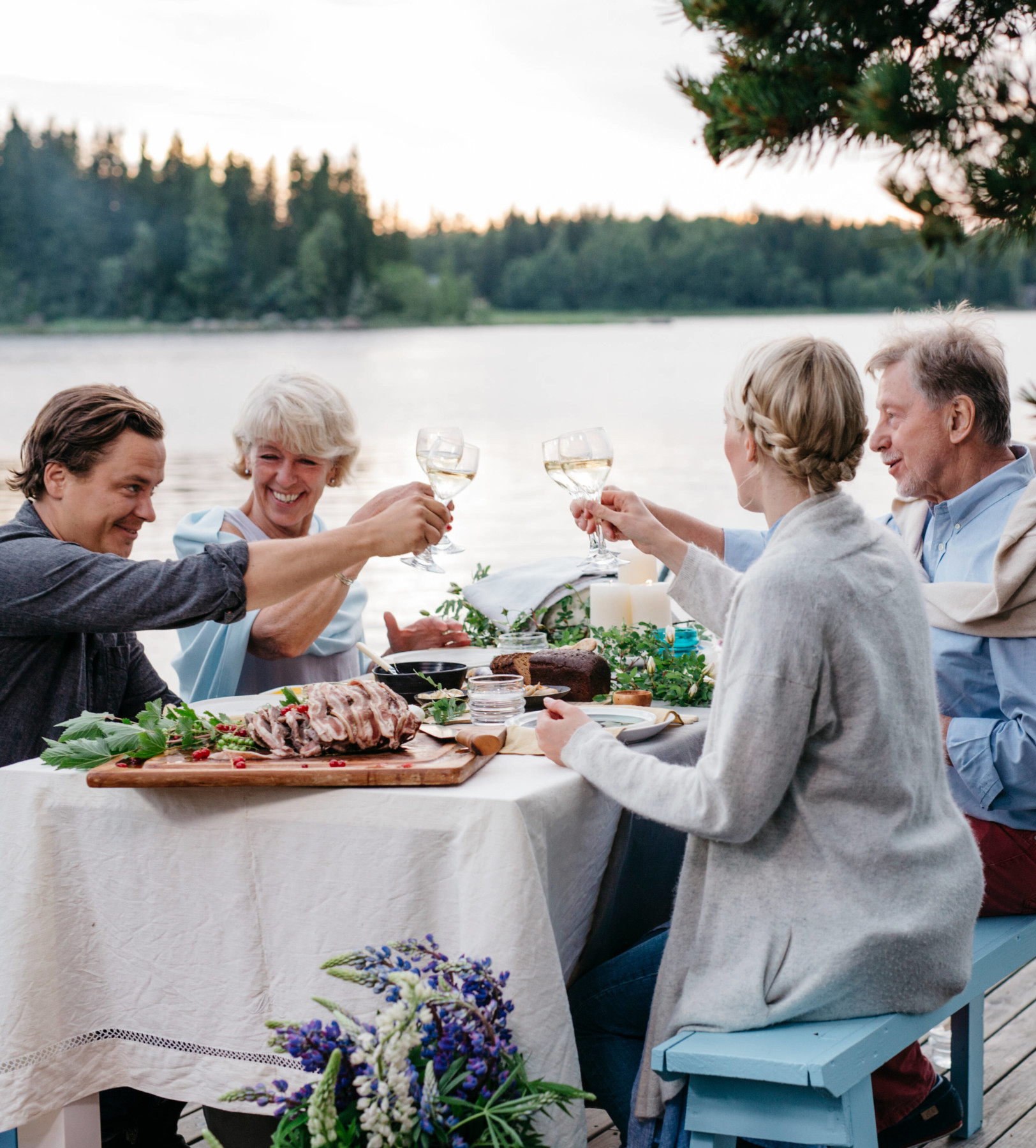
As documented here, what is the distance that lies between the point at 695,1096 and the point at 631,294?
27356mm

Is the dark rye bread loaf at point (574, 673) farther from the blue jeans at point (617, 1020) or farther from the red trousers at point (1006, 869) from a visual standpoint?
the red trousers at point (1006, 869)

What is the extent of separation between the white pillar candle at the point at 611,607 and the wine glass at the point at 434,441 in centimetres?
64

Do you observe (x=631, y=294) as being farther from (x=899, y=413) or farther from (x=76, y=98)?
(x=899, y=413)

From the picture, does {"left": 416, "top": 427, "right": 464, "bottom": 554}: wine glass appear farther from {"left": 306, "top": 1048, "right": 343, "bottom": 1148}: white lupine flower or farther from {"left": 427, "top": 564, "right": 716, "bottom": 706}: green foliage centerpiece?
{"left": 306, "top": 1048, "right": 343, "bottom": 1148}: white lupine flower

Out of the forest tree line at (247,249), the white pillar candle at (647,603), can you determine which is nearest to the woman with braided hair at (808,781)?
the white pillar candle at (647,603)

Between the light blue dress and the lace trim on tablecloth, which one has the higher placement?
the light blue dress

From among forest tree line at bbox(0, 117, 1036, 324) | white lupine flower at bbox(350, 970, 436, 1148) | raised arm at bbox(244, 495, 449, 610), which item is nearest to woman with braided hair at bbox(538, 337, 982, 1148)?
Result: white lupine flower at bbox(350, 970, 436, 1148)

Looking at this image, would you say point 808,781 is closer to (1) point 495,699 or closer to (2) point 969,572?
(1) point 495,699

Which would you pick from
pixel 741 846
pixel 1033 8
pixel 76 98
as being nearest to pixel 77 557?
pixel 741 846

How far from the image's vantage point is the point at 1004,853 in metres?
2.50

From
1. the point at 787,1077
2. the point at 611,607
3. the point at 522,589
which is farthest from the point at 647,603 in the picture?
the point at 787,1077

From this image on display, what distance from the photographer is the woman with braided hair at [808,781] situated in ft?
5.68

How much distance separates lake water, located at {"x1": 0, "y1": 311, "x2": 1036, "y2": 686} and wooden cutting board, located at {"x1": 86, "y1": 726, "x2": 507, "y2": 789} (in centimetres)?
80

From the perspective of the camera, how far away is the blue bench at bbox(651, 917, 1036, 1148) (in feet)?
5.70
